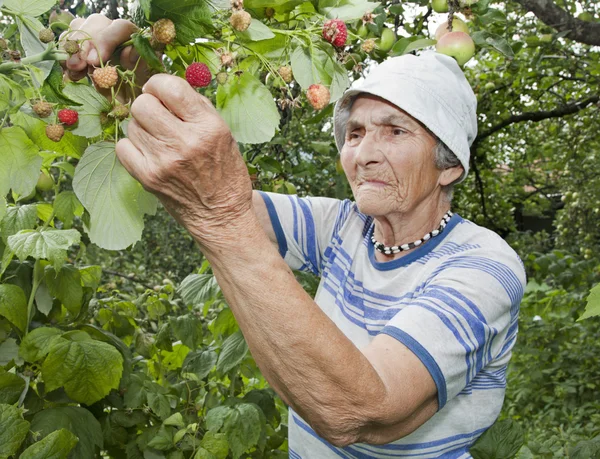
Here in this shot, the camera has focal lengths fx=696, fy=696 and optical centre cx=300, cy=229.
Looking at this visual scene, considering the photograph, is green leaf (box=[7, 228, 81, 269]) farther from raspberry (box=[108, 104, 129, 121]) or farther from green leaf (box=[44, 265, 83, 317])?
raspberry (box=[108, 104, 129, 121])

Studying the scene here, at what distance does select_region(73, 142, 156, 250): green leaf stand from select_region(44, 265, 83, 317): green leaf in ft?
2.81

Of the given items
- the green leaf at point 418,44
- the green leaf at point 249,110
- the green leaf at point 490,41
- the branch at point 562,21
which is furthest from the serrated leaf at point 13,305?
the branch at point 562,21

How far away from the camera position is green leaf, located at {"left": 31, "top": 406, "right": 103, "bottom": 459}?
189cm

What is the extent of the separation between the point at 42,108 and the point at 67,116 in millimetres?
46

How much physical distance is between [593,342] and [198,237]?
492 centimetres

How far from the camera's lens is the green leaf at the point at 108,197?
118 cm

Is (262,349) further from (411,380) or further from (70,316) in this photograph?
(70,316)

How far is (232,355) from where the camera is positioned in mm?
2273

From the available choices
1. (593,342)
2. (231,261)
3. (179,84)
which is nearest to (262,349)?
(231,261)

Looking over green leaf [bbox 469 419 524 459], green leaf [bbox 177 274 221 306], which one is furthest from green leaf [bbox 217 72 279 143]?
green leaf [bbox 469 419 524 459]

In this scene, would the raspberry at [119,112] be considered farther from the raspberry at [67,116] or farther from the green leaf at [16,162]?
the green leaf at [16,162]

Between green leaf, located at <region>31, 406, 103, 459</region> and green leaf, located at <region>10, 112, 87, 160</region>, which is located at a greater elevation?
green leaf, located at <region>10, 112, 87, 160</region>

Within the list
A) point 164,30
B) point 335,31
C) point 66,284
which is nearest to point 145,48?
point 164,30

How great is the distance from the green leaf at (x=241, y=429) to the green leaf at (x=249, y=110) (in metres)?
1.18
